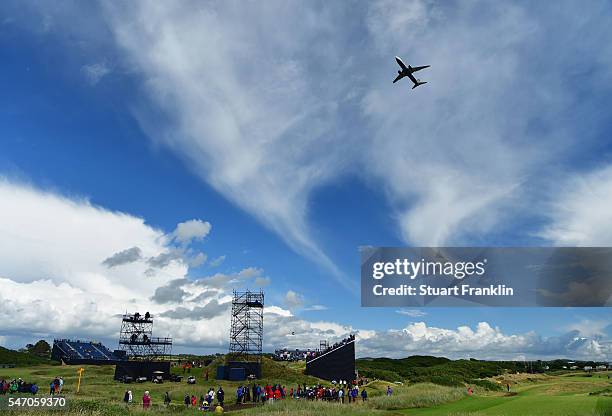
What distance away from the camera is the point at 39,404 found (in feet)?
94.5

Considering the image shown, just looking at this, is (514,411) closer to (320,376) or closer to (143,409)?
(143,409)

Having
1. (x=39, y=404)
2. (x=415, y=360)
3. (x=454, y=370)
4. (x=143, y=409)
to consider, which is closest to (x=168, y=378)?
(x=143, y=409)

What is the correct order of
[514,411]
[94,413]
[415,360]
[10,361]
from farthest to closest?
1. [415,360]
2. [10,361]
3. [514,411]
4. [94,413]

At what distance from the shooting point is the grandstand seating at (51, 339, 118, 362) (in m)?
105

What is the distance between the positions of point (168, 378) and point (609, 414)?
166 feet

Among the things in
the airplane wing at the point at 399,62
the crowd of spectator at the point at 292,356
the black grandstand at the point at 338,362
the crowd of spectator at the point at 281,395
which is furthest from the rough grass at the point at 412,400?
the crowd of spectator at the point at 292,356

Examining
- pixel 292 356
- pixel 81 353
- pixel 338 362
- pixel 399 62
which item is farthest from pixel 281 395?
pixel 81 353

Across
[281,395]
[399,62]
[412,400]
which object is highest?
[399,62]

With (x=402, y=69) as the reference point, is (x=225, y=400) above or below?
below

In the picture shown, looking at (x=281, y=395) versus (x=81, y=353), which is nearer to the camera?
(x=281, y=395)

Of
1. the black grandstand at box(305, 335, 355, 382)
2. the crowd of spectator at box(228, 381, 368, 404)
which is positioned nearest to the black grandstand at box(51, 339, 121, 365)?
the black grandstand at box(305, 335, 355, 382)

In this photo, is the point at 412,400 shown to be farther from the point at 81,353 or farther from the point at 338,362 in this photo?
the point at 81,353

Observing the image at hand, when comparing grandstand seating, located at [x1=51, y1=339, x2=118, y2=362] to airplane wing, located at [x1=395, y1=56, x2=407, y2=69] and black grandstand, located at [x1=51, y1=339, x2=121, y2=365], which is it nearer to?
black grandstand, located at [x1=51, y1=339, x2=121, y2=365]

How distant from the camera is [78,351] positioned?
111 m
